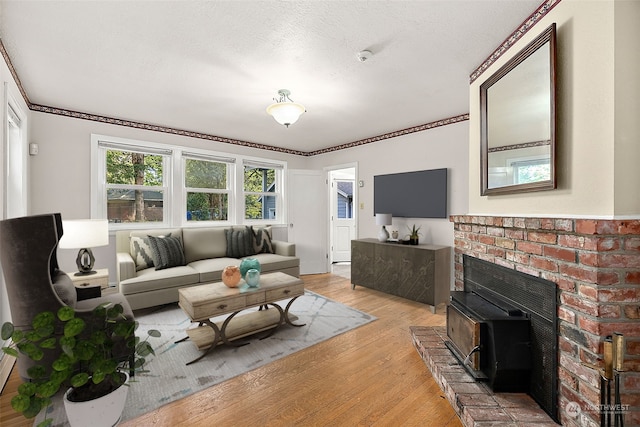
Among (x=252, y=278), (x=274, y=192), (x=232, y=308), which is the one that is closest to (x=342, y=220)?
(x=274, y=192)

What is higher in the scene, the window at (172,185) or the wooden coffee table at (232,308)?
the window at (172,185)

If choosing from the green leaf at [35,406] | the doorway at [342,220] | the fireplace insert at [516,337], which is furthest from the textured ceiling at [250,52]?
the doorway at [342,220]

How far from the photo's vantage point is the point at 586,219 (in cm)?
124

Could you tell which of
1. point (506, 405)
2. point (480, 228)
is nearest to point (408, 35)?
point (480, 228)

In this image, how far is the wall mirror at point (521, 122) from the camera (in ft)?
4.95

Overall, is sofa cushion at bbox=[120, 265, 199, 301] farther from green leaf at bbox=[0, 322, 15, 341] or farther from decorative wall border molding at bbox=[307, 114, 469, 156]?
decorative wall border molding at bbox=[307, 114, 469, 156]

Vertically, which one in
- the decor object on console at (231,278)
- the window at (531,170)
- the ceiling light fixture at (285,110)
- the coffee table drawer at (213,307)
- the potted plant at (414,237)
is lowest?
the coffee table drawer at (213,307)

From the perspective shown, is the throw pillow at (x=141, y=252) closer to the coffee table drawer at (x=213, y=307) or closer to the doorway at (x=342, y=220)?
the coffee table drawer at (x=213, y=307)

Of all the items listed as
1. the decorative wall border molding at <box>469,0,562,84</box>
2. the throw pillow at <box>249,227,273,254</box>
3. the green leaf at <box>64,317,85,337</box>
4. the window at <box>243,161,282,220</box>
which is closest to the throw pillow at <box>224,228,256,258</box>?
the throw pillow at <box>249,227,273,254</box>

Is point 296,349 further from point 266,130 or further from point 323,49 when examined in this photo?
point 266,130

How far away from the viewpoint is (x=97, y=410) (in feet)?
4.14

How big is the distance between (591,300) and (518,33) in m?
1.67

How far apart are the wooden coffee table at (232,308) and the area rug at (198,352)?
88 mm

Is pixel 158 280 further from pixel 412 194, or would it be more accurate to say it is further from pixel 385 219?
pixel 412 194
